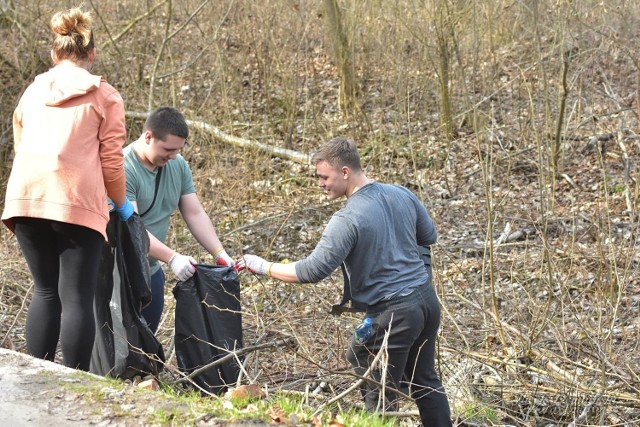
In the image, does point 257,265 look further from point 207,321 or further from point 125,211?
point 125,211

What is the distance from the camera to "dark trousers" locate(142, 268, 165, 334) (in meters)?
4.54

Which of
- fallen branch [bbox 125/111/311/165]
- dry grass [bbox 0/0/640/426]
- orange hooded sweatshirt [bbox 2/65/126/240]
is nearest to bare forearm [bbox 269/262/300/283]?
dry grass [bbox 0/0/640/426]

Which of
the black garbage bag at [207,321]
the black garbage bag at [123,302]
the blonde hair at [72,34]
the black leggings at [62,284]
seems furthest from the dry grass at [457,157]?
the blonde hair at [72,34]

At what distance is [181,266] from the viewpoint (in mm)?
4305

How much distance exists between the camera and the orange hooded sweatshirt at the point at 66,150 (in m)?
3.67

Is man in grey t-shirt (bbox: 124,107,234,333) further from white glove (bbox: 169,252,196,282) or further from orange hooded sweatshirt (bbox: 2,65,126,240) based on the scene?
orange hooded sweatshirt (bbox: 2,65,126,240)

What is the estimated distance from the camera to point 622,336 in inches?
231

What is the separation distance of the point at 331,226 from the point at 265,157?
6.33m

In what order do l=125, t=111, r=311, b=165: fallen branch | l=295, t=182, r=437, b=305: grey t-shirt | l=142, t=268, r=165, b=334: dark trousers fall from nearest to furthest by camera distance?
1. l=295, t=182, r=437, b=305: grey t-shirt
2. l=142, t=268, r=165, b=334: dark trousers
3. l=125, t=111, r=311, b=165: fallen branch

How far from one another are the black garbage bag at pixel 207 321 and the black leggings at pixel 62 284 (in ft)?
2.12

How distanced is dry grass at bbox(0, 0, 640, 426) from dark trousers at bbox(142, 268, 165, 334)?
1.89ft

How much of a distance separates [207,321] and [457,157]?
6291 mm

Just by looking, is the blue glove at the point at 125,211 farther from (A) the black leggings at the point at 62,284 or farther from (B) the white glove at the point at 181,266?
(B) the white glove at the point at 181,266

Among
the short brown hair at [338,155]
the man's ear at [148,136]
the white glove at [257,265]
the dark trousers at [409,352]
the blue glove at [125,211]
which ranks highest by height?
the man's ear at [148,136]
